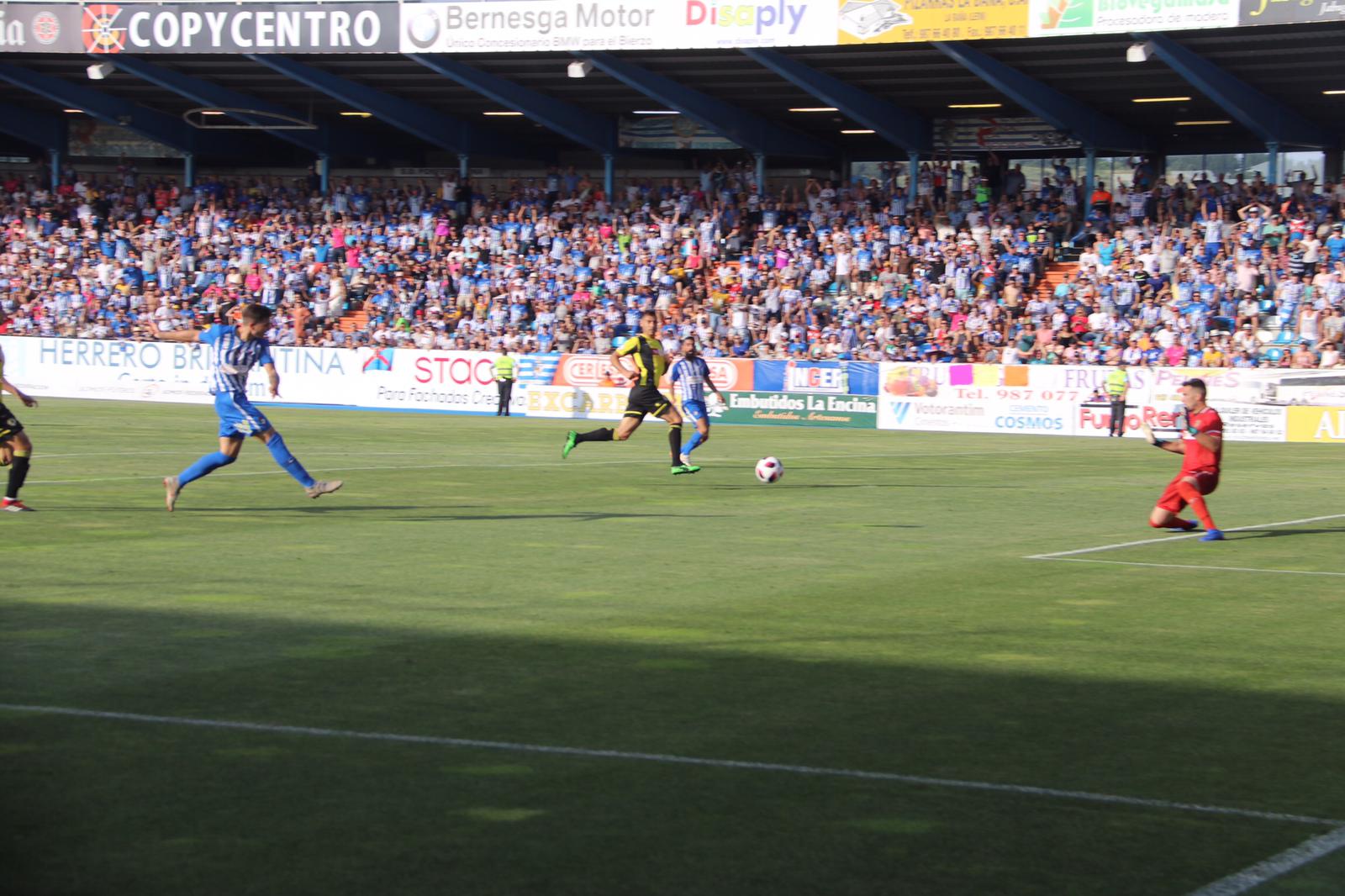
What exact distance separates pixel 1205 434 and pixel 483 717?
965 cm

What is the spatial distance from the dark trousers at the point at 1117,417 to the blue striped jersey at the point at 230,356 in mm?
24363

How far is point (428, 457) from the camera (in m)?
24.3

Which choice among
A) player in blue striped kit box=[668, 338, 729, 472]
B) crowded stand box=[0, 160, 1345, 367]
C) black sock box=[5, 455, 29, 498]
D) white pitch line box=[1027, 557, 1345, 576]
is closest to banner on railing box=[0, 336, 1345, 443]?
crowded stand box=[0, 160, 1345, 367]

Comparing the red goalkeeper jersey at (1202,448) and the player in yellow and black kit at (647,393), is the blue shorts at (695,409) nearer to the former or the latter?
the player in yellow and black kit at (647,393)

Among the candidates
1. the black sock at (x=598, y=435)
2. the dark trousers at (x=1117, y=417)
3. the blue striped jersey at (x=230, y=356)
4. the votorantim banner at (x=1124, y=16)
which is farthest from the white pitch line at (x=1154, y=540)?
the votorantim banner at (x=1124, y=16)

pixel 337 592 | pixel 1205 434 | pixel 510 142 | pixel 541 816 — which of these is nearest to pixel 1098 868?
pixel 541 816

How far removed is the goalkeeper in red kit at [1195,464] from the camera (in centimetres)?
1488

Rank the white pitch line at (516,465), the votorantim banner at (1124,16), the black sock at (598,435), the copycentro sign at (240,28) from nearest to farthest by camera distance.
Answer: the white pitch line at (516,465) → the black sock at (598,435) → the votorantim banner at (1124,16) → the copycentro sign at (240,28)

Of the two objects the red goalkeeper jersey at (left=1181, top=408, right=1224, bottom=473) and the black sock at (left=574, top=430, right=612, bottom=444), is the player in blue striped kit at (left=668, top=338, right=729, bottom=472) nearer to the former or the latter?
the black sock at (left=574, top=430, right=612, bottom=444)

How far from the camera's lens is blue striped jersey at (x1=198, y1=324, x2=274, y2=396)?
15.0m

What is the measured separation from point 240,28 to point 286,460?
34347 millimetres

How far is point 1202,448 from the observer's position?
14961 millimetres

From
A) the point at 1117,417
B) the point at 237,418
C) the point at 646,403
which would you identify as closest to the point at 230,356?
the point at 237,418

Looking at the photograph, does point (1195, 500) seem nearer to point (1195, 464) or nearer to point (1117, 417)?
point (1195, 464)
